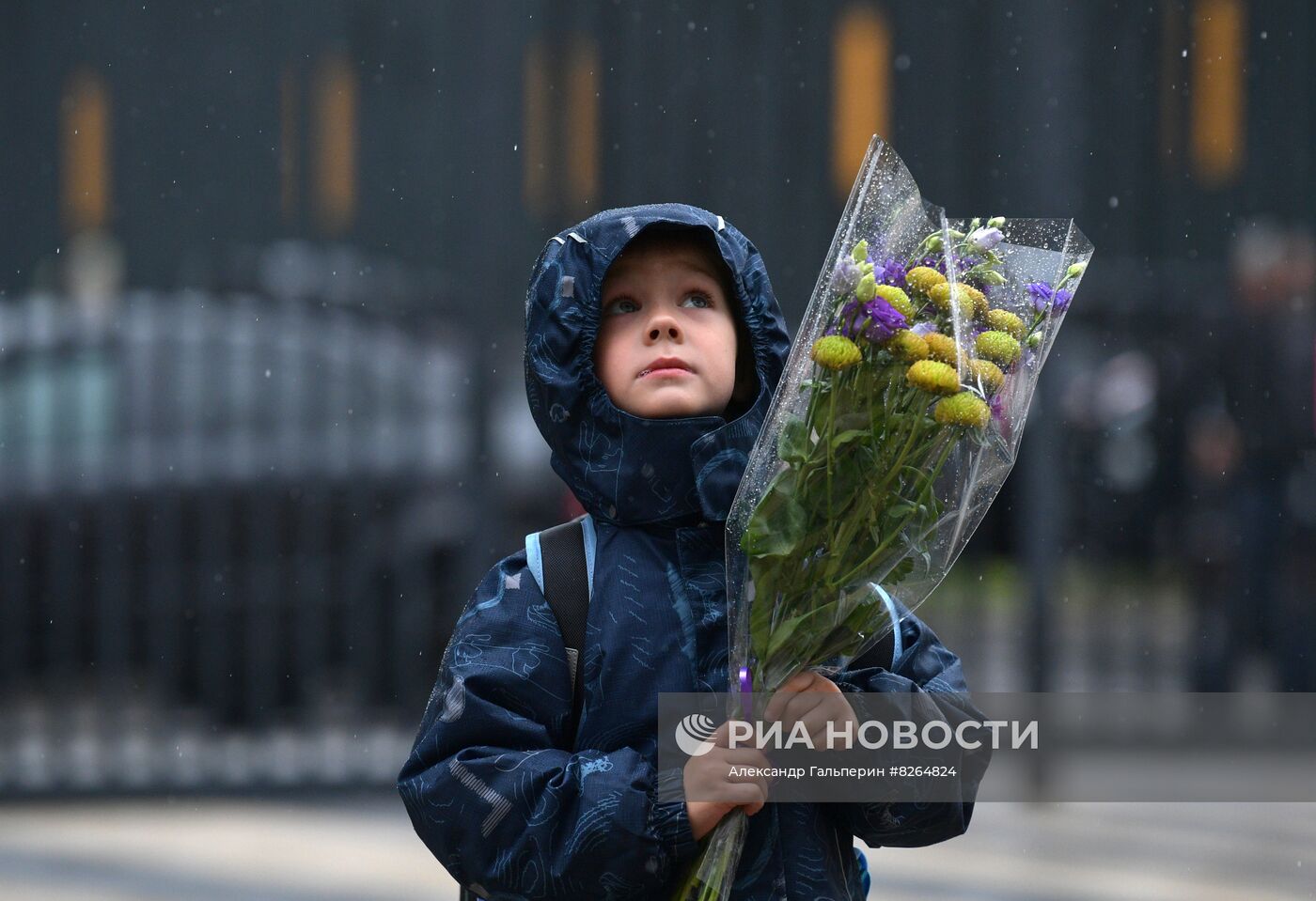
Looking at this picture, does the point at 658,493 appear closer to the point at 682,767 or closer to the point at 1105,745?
the point at 682,767

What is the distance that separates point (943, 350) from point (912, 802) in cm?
59

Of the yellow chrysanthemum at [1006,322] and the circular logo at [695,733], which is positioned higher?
the yellow chrysanthemum at [1006,322]

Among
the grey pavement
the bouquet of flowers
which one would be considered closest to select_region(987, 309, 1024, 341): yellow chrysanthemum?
the bouquet of flowers

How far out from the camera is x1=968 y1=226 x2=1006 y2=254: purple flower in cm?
204

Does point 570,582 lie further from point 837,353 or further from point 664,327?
point 837,353

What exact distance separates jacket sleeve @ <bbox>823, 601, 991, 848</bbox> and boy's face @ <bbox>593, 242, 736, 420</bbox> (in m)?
0.37

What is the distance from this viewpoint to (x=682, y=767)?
2.04 meters

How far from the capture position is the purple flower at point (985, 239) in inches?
80.5

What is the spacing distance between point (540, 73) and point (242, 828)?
122 inches

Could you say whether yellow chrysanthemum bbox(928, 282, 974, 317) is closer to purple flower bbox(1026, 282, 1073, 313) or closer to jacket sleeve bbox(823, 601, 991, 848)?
purple flower bbox(1026, 282, 1073, 313)

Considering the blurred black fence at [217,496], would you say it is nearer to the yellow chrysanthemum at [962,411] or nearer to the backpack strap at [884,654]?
the backpack strap at [884,654]

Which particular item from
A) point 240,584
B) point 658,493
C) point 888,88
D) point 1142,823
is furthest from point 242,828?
point 658,493

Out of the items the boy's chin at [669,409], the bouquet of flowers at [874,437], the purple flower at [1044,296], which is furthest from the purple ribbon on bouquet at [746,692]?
the purple flower at [1044,296]

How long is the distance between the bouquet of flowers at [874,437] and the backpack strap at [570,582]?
8.4 inches
